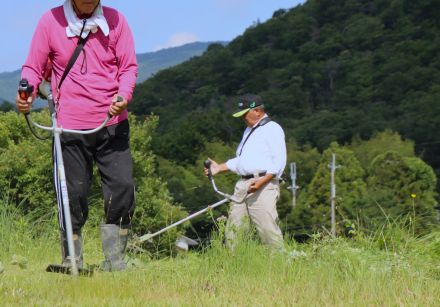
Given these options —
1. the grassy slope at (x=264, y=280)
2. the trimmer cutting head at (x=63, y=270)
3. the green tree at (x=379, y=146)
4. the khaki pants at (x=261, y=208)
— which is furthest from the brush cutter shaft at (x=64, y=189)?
the green tree at (x=379, y=146)

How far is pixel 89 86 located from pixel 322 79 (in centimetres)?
12840

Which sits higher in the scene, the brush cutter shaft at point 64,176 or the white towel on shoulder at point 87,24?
the white towel on shoulder at point 87,24

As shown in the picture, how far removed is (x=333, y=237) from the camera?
191 inches

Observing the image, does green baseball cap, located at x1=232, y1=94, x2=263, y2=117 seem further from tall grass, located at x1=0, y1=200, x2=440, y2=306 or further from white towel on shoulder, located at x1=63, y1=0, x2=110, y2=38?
white towel on shoulder, located at x1=63, y1=0, x2=110, y2=38

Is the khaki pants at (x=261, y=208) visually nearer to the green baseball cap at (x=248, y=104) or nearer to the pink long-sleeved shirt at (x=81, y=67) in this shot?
the green baseball cap at (x=248, y=104)

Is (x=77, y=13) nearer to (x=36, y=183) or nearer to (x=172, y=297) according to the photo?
(x=172, y=297)

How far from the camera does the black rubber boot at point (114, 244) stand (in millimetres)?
4871

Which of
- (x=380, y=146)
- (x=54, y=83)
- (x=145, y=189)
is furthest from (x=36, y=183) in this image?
(x=380, y=146)

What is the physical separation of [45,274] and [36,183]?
641cm

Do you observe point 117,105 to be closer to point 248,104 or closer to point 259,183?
point 259,183

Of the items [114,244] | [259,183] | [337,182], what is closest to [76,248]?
[114,244]

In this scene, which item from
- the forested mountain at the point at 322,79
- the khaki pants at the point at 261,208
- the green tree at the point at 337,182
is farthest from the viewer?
the forested mountain at the point at 322,79

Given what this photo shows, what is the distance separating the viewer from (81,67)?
188 inches

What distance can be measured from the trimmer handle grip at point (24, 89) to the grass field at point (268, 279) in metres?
0.86
